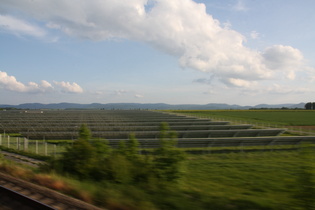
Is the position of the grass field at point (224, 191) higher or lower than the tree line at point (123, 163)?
lower

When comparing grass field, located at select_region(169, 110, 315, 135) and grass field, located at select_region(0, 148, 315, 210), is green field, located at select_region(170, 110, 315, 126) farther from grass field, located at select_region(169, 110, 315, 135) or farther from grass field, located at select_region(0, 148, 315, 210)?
grass field, located at select_region(0, 148, 315, 210)

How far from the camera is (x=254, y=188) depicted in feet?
25.9

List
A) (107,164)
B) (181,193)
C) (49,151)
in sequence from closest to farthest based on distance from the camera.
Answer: (181,193) → (107,164) → (49,151)

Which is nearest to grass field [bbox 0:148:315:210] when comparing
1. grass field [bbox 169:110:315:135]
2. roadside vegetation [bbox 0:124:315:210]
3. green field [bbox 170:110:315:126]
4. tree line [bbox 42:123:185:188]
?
roadside vegetation [bbox 0:124:315:210]

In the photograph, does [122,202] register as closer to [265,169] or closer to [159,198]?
[159,198]

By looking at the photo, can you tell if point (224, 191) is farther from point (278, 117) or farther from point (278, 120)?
point (278, 117)

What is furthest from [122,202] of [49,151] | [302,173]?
[49,151]

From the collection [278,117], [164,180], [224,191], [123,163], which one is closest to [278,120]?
[278,117]

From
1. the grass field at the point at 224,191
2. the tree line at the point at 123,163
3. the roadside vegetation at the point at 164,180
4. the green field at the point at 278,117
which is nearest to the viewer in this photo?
the grass field at the point at 224,191

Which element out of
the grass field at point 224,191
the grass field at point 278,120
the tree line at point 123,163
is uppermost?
the tree line at point 123,163

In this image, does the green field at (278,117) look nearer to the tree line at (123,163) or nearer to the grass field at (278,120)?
the grass field at (278,120)

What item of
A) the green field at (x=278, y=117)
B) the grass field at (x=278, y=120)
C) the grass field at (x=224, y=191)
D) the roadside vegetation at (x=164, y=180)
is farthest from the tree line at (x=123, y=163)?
the green field at (x=278, y=117)

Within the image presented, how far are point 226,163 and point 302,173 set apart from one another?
275 inches

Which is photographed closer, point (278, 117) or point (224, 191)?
point (224, 191)
